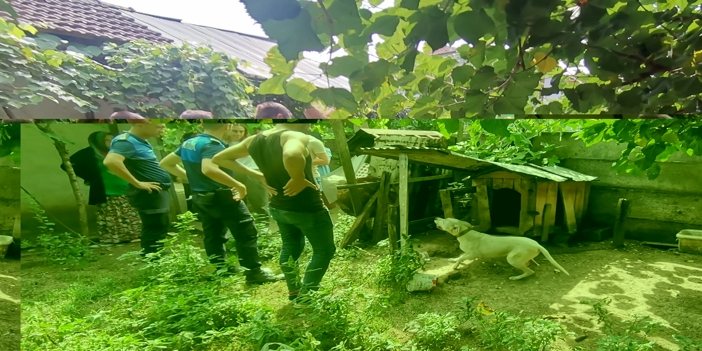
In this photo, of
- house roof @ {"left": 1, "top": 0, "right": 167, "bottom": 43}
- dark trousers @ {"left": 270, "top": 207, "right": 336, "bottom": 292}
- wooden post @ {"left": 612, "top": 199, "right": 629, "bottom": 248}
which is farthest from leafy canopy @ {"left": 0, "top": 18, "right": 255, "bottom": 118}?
wooden post @ {"left": 612, "top": 199, "right": 629, "bottom": 248}

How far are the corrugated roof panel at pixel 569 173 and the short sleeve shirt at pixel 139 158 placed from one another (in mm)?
1028

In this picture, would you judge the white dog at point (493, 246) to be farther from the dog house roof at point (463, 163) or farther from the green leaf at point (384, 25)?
the green leaf at point (384, 25)

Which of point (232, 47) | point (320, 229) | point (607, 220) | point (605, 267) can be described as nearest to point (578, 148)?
point (607, 220)

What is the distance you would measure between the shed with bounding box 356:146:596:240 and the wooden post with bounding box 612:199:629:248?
0.12m

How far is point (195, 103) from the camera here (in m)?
→ 1.06

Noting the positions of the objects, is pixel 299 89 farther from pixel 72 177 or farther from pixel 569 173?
pixel 569 173

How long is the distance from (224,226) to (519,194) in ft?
2.68

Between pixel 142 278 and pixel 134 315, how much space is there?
3.9 inches

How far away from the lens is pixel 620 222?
49.7 inches

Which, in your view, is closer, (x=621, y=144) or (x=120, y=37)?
(x=120, y=37)

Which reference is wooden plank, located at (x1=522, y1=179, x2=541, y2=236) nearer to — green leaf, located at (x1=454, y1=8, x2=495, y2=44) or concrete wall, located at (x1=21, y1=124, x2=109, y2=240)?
green leaf, located at (x1=454, y1=8, x2=495, y2=44)

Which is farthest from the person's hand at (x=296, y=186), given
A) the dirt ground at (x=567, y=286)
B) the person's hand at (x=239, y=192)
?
the dirt ground at (x=567, y=286)

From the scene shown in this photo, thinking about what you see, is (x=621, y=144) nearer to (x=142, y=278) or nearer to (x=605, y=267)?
(x=605, y=267)

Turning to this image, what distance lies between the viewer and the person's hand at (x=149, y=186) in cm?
118
